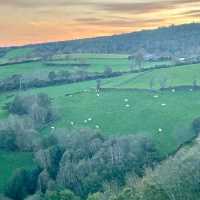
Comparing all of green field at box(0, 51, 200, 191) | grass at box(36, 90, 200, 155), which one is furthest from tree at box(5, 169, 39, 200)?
grass at box(36, 90, 200, 155)

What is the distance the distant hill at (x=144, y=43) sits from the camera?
16362 cm

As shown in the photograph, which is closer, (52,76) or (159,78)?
(159,78)

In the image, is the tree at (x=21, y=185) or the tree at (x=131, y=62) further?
the tree at (x=131, y=62)

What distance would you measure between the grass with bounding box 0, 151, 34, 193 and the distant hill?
323 feet

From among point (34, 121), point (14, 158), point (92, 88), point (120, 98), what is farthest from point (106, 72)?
point (14, 158)

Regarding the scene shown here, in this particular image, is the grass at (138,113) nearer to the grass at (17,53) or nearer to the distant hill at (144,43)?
the grass at (17,53)

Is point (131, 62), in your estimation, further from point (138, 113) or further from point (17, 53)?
point (138, 113)

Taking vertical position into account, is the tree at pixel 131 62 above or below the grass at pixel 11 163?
above

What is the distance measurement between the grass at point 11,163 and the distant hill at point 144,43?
3876 inches

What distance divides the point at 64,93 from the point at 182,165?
53667 mm

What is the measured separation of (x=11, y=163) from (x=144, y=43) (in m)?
116

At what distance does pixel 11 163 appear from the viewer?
58.8 metres

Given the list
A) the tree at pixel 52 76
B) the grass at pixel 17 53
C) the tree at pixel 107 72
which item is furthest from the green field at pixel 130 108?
the grass at pixel 17 53

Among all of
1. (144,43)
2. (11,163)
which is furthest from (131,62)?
(11,163)
